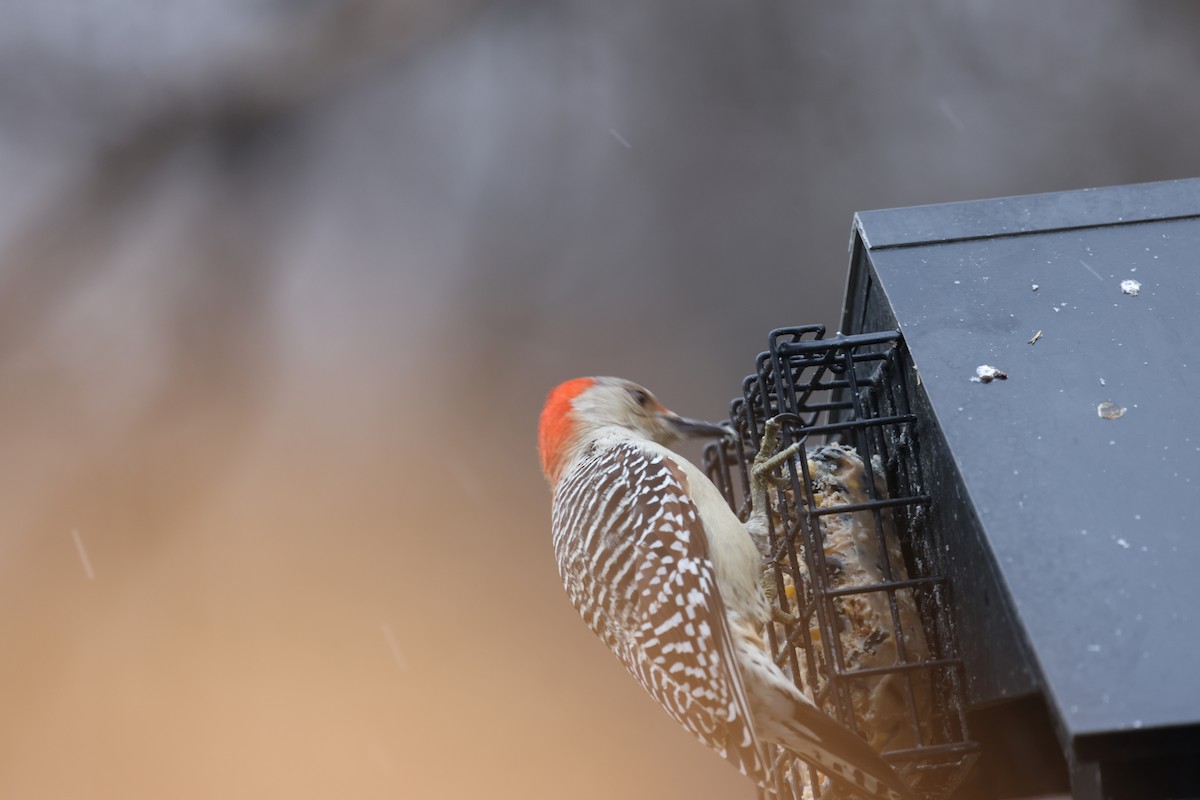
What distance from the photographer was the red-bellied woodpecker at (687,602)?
5.44 ft

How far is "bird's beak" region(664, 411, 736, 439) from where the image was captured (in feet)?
7.32

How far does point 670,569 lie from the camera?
5.92 feet

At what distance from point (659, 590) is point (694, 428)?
0.55m

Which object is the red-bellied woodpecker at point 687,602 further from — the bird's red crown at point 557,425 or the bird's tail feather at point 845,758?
the bird's red crown at point 557,425

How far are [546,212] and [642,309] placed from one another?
475mm

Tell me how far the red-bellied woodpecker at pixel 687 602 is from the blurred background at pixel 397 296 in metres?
1.83

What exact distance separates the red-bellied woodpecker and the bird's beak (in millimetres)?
18

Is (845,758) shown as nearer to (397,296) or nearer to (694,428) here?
(694,428)

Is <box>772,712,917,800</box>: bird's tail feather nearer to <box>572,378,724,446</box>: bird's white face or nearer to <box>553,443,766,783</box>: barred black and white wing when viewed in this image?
<box>553,443,766,783</box>: barred black and white wing

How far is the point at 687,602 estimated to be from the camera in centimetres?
177

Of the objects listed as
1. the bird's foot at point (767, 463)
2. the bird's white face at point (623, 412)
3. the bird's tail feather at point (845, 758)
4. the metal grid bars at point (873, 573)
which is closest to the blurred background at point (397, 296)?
the bird's white face at point (623, 412)

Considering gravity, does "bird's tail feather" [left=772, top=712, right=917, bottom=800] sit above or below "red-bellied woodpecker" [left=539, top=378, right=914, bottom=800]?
below

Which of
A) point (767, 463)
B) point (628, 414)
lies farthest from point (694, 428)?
point (767, 463)

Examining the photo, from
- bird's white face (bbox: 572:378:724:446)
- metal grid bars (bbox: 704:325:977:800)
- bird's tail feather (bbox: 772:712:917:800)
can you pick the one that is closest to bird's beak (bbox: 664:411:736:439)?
bird's white face (bbox: 572:378:724:446)
